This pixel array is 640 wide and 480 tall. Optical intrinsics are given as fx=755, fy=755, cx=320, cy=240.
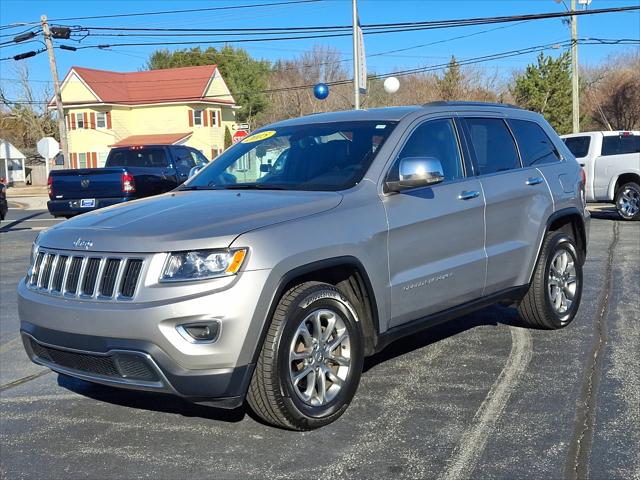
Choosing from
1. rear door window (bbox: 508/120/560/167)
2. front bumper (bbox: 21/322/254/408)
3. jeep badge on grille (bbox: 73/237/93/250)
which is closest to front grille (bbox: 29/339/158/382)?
front bumper (bbox: 21/322/254/408)

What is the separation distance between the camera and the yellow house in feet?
176

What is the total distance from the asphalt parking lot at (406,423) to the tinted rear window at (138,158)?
11562 mm

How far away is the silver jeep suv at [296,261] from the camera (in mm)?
3775

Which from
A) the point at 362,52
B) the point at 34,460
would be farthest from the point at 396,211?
the point at 362,52

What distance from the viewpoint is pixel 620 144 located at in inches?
634

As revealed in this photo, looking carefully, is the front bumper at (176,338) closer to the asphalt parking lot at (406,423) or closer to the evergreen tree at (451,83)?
the asphalt parking lot at (406,423)

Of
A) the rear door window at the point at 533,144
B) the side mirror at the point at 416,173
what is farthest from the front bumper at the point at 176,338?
the rear door window at the point at 533,144

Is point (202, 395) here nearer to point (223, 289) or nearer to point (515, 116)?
point (223, 289)

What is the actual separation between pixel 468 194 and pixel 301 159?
3.91 ft

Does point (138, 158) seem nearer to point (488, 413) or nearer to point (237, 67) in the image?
point (488, 413)

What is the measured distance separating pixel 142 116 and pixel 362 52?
35.0m

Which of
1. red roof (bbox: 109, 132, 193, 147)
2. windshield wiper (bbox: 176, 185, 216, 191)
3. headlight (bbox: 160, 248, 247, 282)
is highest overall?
red roof (bbox: 109, 132, 193, 147)

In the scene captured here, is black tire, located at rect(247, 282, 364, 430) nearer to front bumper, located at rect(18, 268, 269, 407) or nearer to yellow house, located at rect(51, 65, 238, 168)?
front bumper, located at rect(18, 268, 269, 407)

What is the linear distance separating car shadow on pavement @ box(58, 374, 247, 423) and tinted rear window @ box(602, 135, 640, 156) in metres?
13.5
